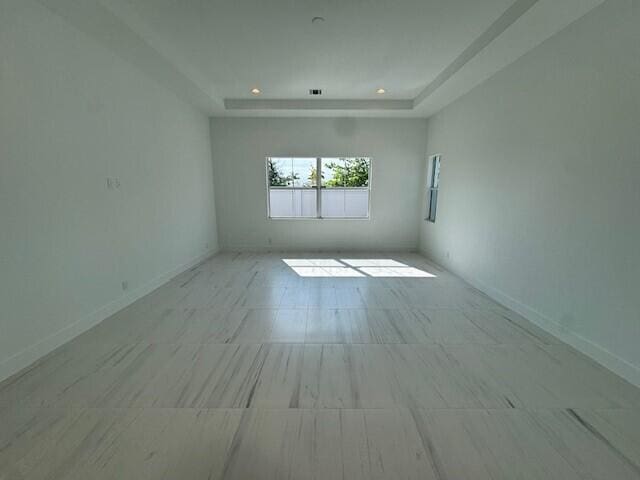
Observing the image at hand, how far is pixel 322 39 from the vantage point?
9.77 feet

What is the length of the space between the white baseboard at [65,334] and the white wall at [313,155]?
247 cm

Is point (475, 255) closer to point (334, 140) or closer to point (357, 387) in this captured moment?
point (357, 387)

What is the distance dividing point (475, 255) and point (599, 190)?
1.84 meters

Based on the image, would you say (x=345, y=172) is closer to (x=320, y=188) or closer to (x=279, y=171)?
(x=320, y=188)

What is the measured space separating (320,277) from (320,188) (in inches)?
95.8

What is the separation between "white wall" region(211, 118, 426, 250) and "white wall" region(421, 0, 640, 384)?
208cm

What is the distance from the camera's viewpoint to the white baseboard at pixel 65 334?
2.00 m

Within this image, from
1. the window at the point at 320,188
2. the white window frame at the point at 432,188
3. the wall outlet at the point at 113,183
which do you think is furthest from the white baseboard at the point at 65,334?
the white window frame at the point at 432,188

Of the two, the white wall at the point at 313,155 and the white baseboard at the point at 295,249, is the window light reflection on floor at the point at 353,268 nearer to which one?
the white baseboard at the point at 295,249

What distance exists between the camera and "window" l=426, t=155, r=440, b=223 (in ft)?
17.9

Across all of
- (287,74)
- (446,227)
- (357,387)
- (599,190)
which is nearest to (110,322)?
(357,387)

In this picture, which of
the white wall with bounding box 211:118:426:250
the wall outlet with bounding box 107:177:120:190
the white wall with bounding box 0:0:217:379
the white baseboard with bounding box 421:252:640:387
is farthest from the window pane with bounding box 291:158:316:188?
the white baseboard with bounding box 421:252:640:387

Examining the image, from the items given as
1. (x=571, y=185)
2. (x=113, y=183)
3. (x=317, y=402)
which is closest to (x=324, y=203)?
(x=113, y=183)

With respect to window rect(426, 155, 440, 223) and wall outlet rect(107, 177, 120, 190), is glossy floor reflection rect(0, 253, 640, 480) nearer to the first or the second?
wall outlet rect(107, 177, 120, 190)
